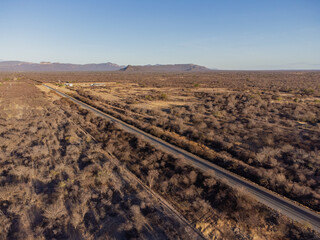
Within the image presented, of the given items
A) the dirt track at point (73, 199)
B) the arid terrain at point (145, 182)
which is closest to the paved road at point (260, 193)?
the arid terrain at point (145, 182)

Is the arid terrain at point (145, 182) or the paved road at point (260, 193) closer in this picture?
the arid terrain at point (145, 182)

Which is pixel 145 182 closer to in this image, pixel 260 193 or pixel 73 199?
pixel 73 199

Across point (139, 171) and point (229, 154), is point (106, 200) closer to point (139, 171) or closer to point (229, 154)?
point (139, 171)

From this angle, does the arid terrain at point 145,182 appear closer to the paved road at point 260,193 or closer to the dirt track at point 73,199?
the dirt track at point 73,199

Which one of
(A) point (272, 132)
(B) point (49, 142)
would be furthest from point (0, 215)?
(A) point (272, 132)

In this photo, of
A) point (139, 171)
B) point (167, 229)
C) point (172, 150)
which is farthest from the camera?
point (172, 150)

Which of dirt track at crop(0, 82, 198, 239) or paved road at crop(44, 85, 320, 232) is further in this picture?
paved road at crop(44, 85, 320, 232)

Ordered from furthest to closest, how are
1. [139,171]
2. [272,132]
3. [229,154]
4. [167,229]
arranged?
[272,132] → [229,154] → [139,171] → [167,229]

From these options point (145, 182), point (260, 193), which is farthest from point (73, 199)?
point (260, 193)

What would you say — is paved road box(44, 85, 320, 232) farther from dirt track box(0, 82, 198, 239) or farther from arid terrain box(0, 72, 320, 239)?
dirt track box(0, 82, 198, 239)

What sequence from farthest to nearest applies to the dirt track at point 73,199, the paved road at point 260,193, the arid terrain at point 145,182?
the paved road at point 260,193, the arid terrain at point 145,182, the dirt track at point 73,199

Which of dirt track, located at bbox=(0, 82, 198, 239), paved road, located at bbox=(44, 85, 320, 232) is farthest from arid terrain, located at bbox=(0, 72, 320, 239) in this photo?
paved road, located at bbox=(44, 85, 320, 232)
